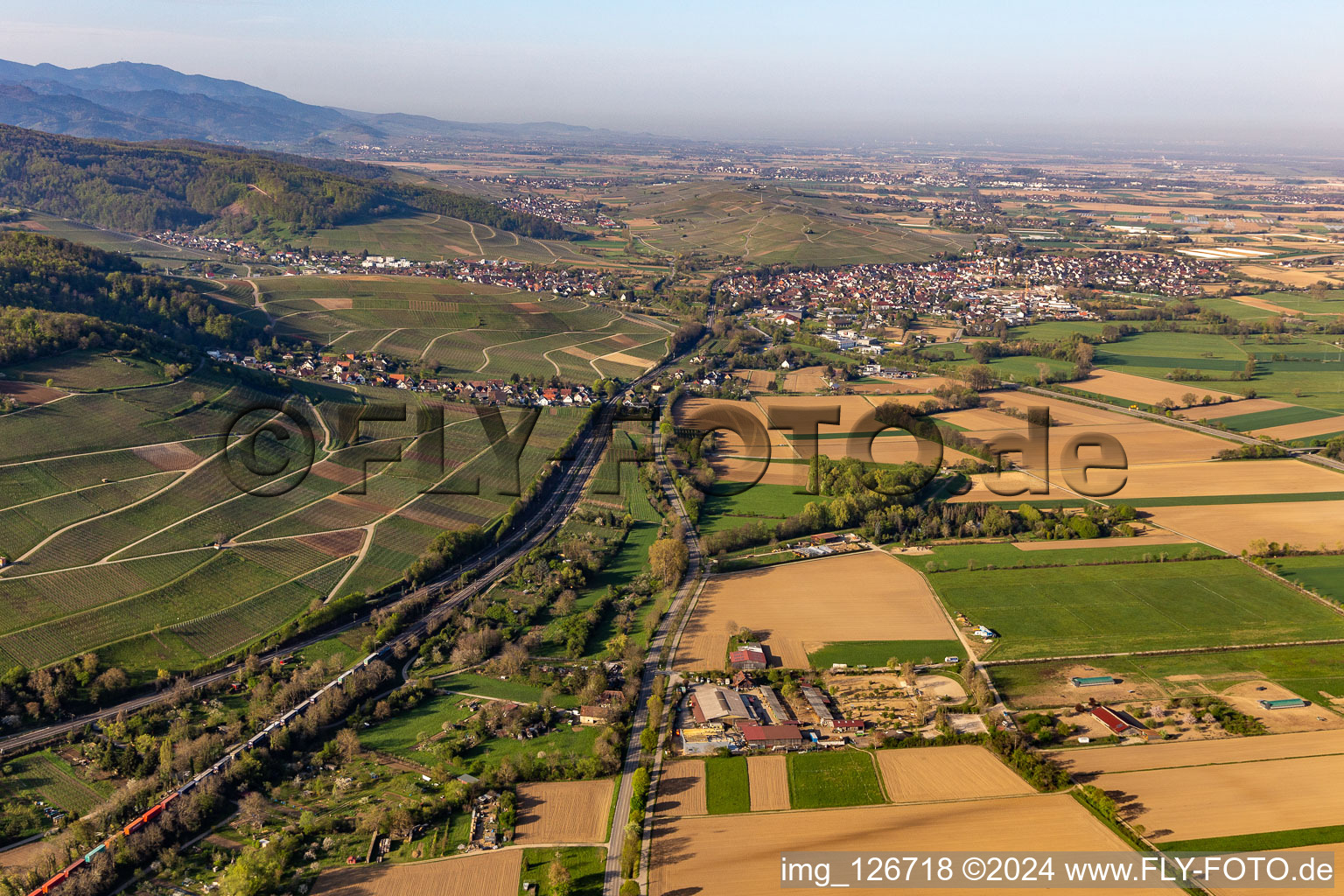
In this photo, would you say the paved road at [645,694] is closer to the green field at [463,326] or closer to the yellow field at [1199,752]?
the yellow field at [1199,752]

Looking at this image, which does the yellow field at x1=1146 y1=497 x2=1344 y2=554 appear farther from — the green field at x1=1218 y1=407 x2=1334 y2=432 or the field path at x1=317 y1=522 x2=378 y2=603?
the field path at x1=317 y1=522 x2=378 y2=603

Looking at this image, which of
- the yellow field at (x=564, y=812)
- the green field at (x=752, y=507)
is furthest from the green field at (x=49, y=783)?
the green field at (x=752, y=507)

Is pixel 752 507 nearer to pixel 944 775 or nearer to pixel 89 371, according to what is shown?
pixel 944 775

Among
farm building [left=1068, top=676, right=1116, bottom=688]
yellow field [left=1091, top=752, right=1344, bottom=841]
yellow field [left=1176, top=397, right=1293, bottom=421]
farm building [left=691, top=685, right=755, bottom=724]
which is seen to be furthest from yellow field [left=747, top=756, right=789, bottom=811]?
yellow field [left=1176, top=397, right=1293, bottom=421]

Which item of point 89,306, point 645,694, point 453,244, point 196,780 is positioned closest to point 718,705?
point 645,694

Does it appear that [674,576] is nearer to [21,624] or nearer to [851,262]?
[21,624]

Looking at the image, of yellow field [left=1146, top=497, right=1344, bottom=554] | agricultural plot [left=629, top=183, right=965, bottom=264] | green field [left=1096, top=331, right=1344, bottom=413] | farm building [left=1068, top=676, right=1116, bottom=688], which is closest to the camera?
farm building [left=1068, top=676, right=1116, bottom=688]
